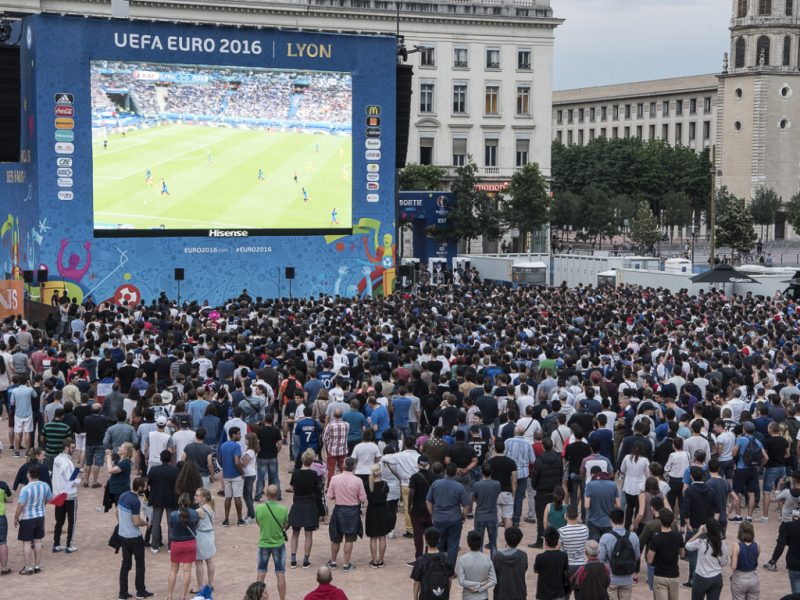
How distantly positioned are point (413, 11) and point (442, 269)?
89.1ft

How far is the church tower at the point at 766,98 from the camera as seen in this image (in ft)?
319

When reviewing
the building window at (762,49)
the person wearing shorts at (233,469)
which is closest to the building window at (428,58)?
the building window at (762,49)

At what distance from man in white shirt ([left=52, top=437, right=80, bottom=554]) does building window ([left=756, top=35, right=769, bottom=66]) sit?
92489mm

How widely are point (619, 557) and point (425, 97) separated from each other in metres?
62.9

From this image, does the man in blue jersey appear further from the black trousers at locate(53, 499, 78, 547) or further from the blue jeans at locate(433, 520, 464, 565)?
the blue jeans at locate(433, 520, 464, 565)

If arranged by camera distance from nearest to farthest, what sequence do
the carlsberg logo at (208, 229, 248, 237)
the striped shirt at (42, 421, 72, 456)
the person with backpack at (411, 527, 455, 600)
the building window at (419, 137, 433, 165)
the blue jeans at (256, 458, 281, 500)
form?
the person with backpack at (411, 527, 455, 600) → the striped shirt at (42, 421, 72, 456) → the blue jeans at (256, 458, 281, 500) → the carlsberg logo at (208, 229, 248, 237) → the building window at (419, 137, 433, 165)

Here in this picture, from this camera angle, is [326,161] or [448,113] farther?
[448,113]

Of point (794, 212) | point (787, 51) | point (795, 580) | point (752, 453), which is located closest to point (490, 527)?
point (795, 580)

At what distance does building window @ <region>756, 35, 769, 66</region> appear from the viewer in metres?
97.4

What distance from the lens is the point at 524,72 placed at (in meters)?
74.2

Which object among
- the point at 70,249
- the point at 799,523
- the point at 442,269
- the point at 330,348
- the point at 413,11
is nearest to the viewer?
the point at 799,523

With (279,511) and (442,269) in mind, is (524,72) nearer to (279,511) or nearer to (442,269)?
(442,269)

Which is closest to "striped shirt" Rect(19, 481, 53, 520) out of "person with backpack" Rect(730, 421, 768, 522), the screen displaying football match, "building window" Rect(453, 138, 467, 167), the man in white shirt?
the man in white shirt

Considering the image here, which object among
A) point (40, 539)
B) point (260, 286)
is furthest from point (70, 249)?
point (40, 539)
